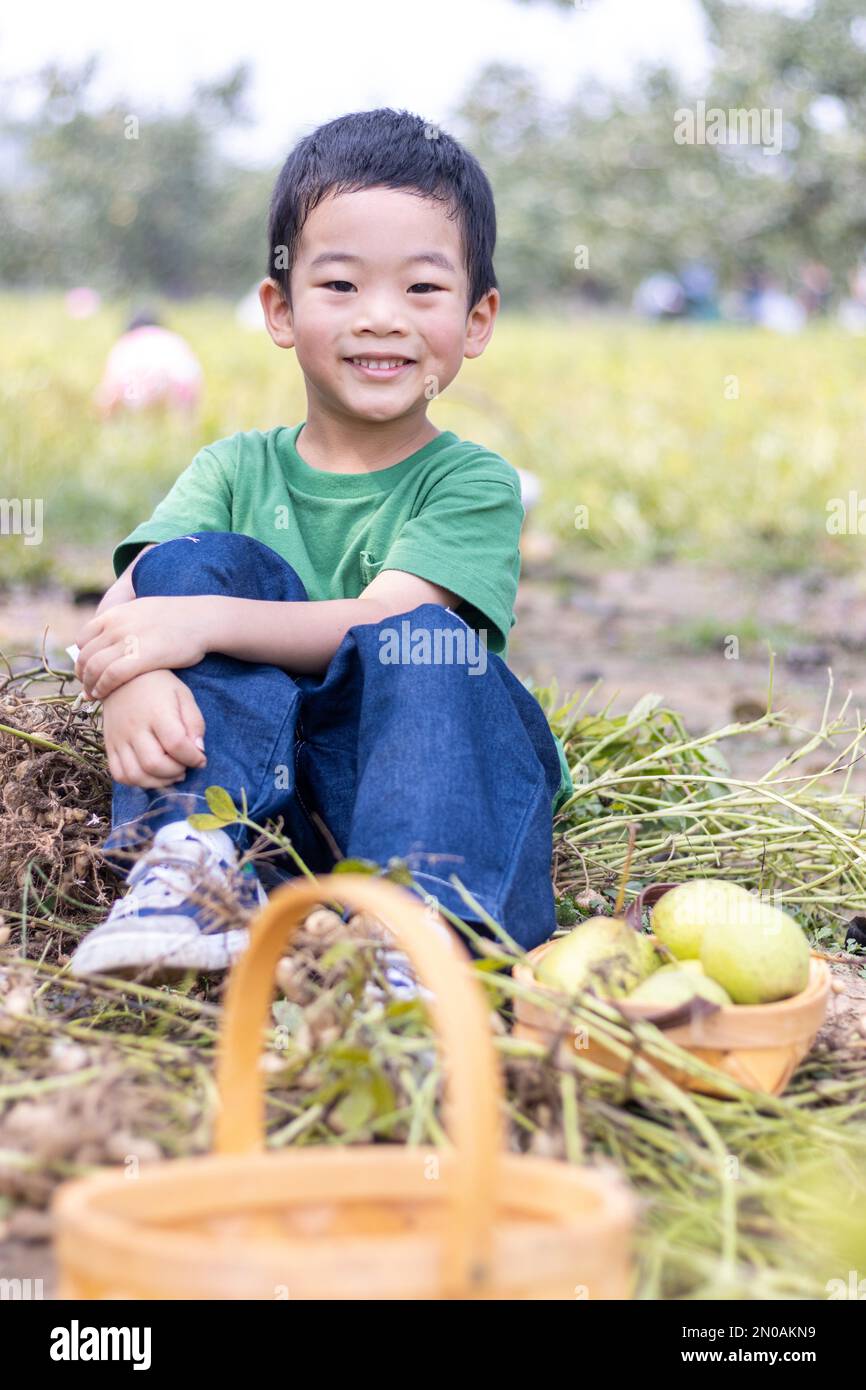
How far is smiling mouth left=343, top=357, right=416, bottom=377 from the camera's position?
2.25 m

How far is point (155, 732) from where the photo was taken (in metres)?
1.94

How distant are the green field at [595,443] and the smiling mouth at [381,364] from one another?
301 centimetres

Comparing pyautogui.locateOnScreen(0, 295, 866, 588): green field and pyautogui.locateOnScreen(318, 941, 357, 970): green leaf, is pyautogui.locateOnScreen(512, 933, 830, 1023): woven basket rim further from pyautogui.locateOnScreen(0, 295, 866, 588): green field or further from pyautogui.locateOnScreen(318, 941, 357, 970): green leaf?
pyautogui.locateOnScreen(0, 295, 866, 588): green field

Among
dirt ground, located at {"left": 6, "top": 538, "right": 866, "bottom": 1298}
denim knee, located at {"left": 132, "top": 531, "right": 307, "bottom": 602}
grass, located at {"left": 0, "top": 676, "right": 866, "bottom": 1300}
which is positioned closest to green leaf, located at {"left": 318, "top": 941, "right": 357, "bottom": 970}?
grass, located at {"left": 0, "top": 676, "right": 866, "bottom": 1300}

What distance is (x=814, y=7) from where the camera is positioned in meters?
21.0

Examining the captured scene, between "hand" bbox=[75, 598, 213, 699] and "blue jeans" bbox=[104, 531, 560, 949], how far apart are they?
0.06 meters

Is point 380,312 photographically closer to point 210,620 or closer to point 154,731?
point 210,620

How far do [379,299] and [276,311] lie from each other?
0.29 meters

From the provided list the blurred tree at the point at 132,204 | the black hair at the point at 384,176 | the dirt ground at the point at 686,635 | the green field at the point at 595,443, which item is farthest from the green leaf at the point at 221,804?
the blurred tree at the point at 132,204

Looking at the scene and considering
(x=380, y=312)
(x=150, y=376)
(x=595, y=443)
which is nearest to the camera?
(x=380, y=312)

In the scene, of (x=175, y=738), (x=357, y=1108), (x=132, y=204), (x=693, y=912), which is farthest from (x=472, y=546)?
(x=132, y=204)

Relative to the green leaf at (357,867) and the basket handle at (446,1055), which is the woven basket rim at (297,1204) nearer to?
the basket handle at (446,1055)
